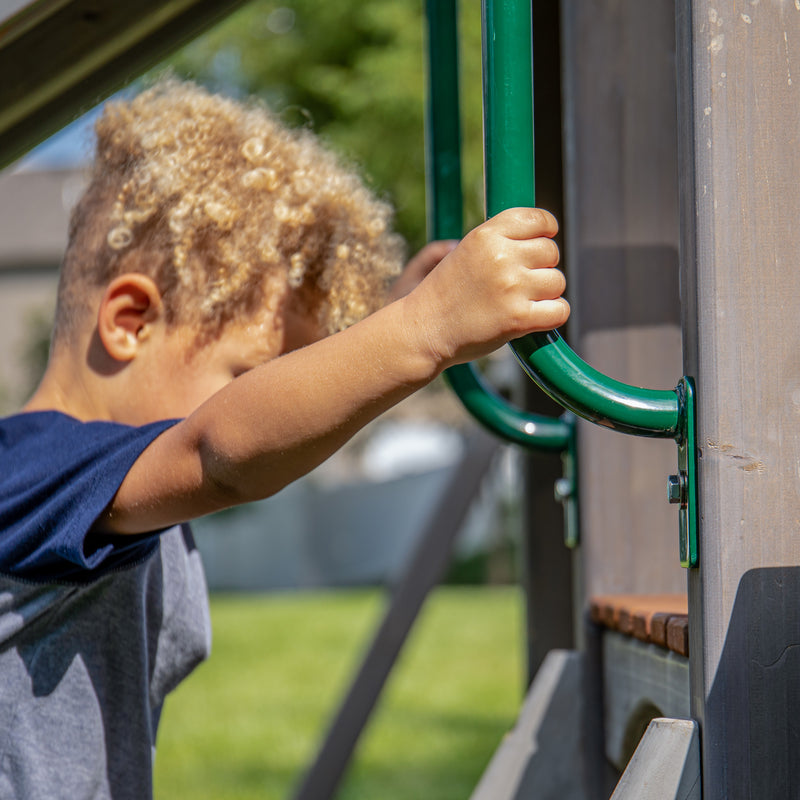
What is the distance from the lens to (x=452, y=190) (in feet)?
4.25

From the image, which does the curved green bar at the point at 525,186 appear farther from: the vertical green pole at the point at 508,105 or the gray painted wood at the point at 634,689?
the gray painted wood at the point at 634,689

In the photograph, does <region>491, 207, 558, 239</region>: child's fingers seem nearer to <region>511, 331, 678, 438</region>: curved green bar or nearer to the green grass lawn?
<region>511, 331, 678, 438</region>: curved green bar

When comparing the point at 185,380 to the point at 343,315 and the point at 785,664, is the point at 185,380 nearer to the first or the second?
the point at 343,315

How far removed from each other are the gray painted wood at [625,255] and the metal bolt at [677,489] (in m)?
0.51

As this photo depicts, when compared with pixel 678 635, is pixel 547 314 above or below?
above

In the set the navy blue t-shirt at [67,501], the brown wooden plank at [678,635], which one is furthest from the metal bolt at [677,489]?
the navy blue t-shirt at [67,501]

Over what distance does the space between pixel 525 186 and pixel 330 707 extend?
431 centimetres

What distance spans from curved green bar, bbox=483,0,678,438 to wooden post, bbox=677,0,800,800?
0.14ft

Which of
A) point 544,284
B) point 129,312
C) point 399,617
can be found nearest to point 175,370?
point 129,312

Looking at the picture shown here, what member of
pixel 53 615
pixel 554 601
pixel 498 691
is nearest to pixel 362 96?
pixel 498 691

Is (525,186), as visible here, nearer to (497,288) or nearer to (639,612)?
(497,288)

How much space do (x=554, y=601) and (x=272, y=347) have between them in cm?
81

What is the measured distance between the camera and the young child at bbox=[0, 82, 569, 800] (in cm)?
76

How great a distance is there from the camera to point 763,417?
27.9 inches
